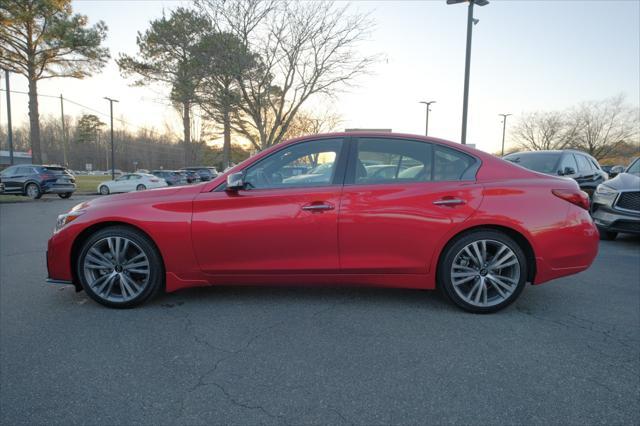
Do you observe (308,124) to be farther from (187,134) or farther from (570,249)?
(570,249)

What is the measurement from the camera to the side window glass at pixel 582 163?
866 cm

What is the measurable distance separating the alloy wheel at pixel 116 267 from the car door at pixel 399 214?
5.99 ft

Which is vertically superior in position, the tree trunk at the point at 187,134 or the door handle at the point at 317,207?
the tree trunk at the point at 187,134

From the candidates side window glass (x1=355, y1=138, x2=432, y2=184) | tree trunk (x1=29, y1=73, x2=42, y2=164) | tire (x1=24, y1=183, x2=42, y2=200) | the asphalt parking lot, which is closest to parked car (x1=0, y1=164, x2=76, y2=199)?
tire (x1=24, y1=183, x2=42, y2=200)

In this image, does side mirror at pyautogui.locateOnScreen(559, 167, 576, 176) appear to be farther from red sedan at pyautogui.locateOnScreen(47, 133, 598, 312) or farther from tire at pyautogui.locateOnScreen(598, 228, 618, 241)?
red sedan at pyautogui.locateOnScreen(47, 133, 598, 312)

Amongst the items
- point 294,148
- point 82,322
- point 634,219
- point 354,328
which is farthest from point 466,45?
point 82,322

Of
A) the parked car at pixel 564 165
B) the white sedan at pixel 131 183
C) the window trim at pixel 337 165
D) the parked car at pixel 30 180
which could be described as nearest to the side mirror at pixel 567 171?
the parked car at pixel 564 165

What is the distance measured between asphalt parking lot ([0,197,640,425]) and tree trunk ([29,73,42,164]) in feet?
84.9

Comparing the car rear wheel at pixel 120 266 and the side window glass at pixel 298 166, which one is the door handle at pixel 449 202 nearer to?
the side window glass at pixel 298 166

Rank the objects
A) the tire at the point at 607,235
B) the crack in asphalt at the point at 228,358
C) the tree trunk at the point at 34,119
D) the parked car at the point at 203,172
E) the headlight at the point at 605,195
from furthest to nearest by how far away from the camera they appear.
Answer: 1. the parked car at the point at 203,172
2. the tree trunk at the point at 34,119
3. the tire at the point at 607,235
4. the headlight at the point at 605,195
5. the crack in asphalt at the point at 228,358

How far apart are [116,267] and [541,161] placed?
28.1 ft

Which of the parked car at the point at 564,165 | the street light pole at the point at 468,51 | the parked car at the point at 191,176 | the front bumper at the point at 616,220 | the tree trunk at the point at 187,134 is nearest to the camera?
the front bumper at the point at 616,220

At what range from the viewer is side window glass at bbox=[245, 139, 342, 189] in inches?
130

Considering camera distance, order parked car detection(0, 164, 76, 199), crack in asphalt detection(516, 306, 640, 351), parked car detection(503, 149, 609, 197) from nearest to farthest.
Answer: crack in asphalt detection(516, 306, 640, 351), parked car detection(503, 149, 609, 197), parked car detection(0, 164, 76, 199)
